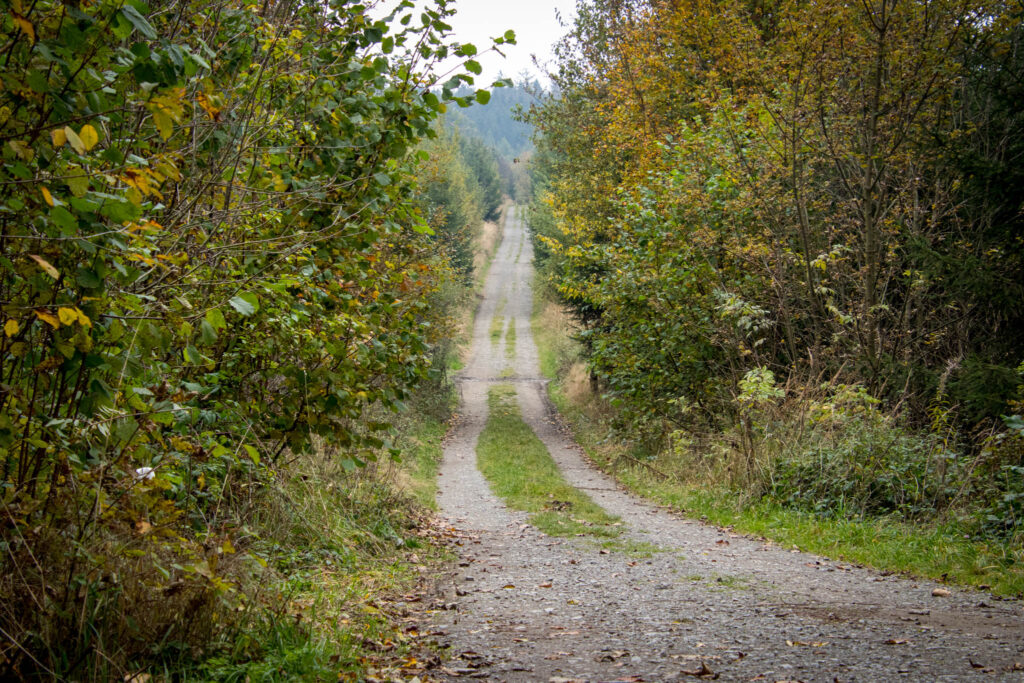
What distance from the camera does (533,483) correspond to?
46.4ft

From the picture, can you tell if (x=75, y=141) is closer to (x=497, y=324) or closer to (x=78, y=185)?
(x=78, y=185)

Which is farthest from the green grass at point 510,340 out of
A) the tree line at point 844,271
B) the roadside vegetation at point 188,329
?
the roadside vegetation at point 188,329

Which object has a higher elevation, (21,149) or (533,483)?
(21,149)

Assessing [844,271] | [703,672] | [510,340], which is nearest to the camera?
[703,672]

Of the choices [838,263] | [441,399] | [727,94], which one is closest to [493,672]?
[838,263]

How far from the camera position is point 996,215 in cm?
1199

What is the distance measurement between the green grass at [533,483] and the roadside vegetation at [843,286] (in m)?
1.60

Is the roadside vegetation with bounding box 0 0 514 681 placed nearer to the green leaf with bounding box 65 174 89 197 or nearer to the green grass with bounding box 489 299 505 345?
the green leaf with bounding box 65 174 89 197

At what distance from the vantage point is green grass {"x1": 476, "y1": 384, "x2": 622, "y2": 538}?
405 inches

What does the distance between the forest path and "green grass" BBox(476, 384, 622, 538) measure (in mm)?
509

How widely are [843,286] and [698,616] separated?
906 centimetres

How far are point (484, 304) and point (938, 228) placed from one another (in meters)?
43.4

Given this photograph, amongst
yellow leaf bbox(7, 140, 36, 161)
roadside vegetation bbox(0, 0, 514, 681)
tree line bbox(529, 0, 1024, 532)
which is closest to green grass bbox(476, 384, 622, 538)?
tree line bbox(529, 0, 1024, 532)

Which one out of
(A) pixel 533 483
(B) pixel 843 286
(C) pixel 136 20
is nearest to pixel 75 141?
(C) pixel 136 20
